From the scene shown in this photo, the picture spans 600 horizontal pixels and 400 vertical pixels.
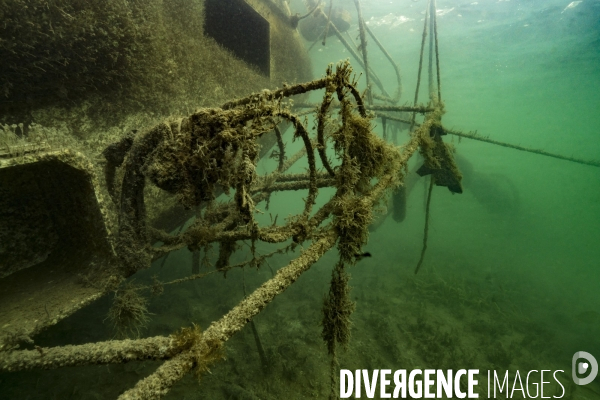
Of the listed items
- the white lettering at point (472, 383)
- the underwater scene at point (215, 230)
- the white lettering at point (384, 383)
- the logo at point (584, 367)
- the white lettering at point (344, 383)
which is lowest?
the logo at point (584, 367)

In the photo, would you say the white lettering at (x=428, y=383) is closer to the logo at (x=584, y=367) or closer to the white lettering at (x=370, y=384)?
the white lettering at (x=370, y=384)

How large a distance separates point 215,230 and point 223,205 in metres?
0.58

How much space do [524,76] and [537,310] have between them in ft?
88.8

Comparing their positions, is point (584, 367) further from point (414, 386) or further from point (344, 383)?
point (344, 383)

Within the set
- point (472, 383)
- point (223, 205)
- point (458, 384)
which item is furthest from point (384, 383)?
point (223, 205)

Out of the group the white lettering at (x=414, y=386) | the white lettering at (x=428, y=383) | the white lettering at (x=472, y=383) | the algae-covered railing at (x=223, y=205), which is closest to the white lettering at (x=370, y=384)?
the white lettering at (x=414, y=386)

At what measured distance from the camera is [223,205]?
3248mm

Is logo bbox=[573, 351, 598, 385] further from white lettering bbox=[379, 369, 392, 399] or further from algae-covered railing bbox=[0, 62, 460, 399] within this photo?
algae-covered railing bbox=[0, 62, 460, 399]

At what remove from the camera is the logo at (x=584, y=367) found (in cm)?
756

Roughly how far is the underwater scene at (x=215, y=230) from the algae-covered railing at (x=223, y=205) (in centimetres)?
1

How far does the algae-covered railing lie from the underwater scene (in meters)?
0.01

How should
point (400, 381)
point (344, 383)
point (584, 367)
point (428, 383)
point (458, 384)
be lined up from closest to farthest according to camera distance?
point (344, 383), point (400, 381), point (428, 383), point (458, 384), point (584, 367)

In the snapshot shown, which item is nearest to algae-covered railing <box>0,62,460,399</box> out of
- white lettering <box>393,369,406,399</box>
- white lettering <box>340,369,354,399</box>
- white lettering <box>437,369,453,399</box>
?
white lettering <box>340,369,354,399</box>

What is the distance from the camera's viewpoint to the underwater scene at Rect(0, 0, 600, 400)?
6.06ft
